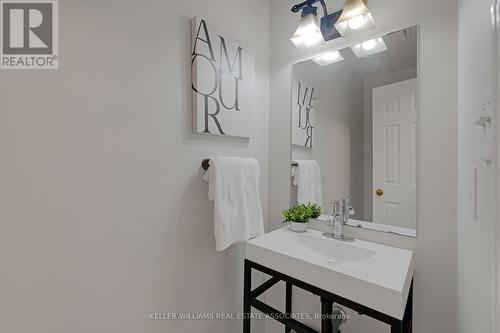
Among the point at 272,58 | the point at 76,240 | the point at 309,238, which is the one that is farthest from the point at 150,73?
the point at 309,238

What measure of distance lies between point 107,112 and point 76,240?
1.70 feet

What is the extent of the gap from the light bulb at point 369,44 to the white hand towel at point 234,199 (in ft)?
2.96

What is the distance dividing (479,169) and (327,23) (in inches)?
45.6

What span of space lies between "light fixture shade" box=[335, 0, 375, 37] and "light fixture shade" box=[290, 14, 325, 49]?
5.3 inches

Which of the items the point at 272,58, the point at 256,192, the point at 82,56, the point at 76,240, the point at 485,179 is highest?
the point at 272,58

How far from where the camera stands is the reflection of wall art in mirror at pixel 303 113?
1.56 meters

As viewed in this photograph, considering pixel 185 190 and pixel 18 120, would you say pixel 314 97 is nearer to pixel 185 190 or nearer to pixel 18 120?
pixel 185 190

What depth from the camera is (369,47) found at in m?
1.30

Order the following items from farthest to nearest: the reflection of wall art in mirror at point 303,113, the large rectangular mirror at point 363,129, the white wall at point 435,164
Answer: the reflection of wall art in mirror at point 303,113
the large rectangular mirror at point 363,129
the white wall at point 435,164

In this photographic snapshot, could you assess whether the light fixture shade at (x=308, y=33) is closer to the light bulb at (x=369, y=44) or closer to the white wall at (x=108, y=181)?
the light bulb at (x=369, y=44)

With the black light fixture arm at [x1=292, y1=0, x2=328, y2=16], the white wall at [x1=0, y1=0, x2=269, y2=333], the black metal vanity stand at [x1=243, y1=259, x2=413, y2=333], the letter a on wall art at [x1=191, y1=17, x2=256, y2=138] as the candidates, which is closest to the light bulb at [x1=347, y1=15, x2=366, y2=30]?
the black light fixture arm at [x1=292, y1=0, x2=328, y2=16]

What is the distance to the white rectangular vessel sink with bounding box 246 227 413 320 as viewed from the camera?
845mm

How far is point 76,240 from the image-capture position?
0.90 m

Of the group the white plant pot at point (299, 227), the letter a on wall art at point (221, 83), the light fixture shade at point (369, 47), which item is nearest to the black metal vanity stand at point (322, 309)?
the white plant pot at point (299, 227)
